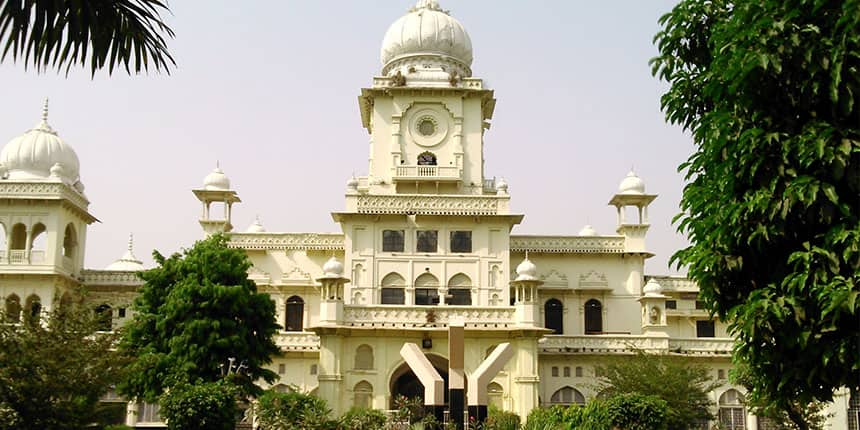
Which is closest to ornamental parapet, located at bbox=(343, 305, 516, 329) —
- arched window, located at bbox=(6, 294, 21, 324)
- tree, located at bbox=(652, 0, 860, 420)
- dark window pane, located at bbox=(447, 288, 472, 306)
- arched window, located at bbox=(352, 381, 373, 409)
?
arched window, located at bbox=(352, 381, 373, 409)

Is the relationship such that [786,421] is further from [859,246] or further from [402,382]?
[859,246]

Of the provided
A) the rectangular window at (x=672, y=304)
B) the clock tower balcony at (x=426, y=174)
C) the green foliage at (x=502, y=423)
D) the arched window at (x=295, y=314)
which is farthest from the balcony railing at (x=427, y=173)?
the green foliage at (x=502, y=423)

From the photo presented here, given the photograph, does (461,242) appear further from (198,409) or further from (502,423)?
(198,409)

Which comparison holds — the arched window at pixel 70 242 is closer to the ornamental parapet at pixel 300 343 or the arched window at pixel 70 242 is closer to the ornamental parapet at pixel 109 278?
the ornamental parapet at pixel 109 278

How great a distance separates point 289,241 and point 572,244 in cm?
1279

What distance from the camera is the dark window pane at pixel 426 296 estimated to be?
3894cm

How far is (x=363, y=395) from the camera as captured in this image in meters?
34.4

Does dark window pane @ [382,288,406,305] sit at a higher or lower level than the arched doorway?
higher

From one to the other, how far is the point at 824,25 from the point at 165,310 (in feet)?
79.5

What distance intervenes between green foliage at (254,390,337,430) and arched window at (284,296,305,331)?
1479 centimetres

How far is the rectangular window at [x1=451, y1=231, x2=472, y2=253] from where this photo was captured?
39.3 metres

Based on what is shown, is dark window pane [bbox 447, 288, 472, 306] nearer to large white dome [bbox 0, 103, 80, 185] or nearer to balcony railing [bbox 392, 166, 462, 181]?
balcony railing [bbox 392, 166, 462, 181]

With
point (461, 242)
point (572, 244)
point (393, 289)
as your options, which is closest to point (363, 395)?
point (393, 289)

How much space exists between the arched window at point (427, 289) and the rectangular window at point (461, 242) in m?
1.54
